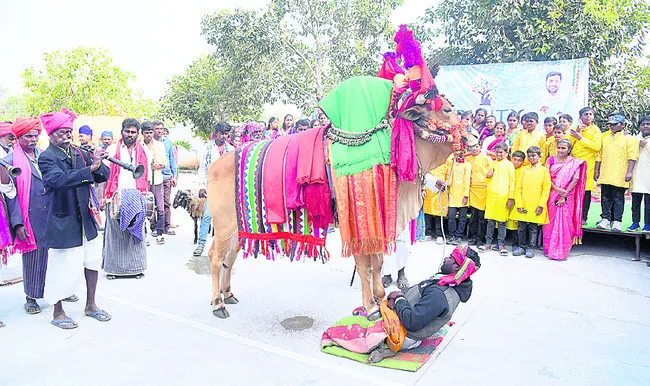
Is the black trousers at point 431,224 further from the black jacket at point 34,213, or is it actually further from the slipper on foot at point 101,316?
the black jacket at point 34,213

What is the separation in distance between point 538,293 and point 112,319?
4.37 meters

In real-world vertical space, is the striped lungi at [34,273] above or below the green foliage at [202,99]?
below

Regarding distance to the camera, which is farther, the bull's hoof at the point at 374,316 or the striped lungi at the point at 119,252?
the striped lungi at the point at 119,252

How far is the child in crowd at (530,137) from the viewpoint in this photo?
7.68 m

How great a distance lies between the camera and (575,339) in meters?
3.93

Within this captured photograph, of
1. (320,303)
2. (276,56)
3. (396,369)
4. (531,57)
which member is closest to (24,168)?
(320,303)

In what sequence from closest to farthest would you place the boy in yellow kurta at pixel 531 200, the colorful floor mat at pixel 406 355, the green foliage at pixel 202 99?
the colorful floor mat at pixel 406 355 < the boy in yellow kurta at pixel 531 200 < the green foliage at pixel 202 99

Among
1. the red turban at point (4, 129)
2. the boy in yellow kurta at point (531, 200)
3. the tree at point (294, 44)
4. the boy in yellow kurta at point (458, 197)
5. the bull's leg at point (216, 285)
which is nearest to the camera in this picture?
the bull's leg at point (216, 285)

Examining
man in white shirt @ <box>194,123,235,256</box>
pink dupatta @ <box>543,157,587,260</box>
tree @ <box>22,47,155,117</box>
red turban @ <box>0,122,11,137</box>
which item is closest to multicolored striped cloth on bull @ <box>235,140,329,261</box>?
man in white shirt @ <box>194,123,235,256</box>

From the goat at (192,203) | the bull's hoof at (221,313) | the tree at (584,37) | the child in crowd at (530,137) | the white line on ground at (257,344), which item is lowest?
the white line on ground at (257,344)

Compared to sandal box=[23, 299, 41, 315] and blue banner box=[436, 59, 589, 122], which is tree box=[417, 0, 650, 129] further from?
sandal box=[23, 299, 41, 315]

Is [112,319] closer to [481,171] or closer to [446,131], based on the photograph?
[446,131]

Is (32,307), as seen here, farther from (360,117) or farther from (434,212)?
(434,212)

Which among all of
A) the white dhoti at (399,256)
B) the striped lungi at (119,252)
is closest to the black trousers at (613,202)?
the white dhoti at (399,256)
